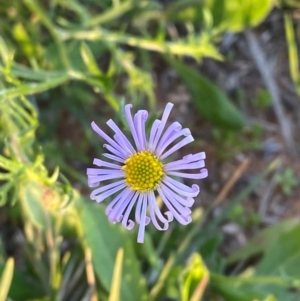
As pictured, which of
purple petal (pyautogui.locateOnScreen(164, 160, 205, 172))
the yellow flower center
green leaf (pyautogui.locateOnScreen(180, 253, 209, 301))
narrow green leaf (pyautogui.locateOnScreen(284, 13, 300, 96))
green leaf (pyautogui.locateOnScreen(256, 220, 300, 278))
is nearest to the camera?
purple petal (pyautogui.locateOnScreen(164, 160, 205, 172))

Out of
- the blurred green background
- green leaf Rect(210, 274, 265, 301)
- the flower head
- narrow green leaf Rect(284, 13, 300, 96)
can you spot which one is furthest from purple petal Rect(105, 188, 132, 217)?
narrow green leaf Rect(284, 13, 300, 96)

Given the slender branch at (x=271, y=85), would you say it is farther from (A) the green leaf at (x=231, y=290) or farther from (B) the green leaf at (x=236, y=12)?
(A) the green leaf at (x=231, y=290)

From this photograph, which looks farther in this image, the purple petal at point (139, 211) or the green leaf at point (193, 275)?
the green leaf at point (193, 275)

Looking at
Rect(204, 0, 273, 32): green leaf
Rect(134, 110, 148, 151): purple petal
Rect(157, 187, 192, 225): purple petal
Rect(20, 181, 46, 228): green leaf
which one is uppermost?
Rect(204, 0, 273, 32): green leaf

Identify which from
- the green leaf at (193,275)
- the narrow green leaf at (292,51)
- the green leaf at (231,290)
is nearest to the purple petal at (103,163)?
the green leaf at (193,275)

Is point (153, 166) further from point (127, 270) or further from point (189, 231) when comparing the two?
point (189, 231)

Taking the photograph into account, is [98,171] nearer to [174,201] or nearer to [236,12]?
[174,201]

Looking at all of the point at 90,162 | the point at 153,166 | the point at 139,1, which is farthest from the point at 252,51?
the point at 153,166

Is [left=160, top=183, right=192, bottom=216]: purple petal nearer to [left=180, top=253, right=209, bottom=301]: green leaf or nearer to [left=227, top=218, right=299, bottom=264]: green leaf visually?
[left=180, top=253, right=209, bottom=301]: green leaf
